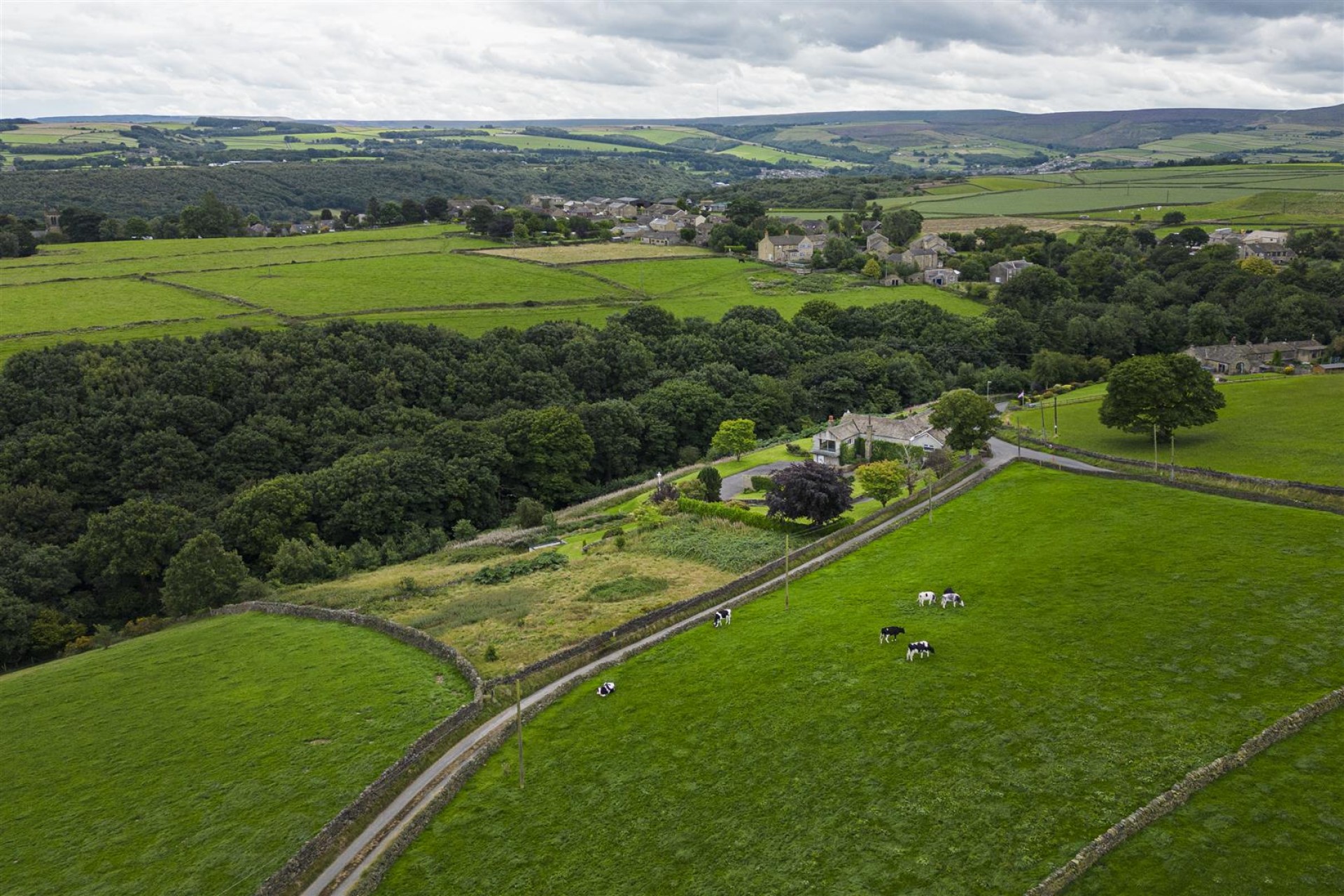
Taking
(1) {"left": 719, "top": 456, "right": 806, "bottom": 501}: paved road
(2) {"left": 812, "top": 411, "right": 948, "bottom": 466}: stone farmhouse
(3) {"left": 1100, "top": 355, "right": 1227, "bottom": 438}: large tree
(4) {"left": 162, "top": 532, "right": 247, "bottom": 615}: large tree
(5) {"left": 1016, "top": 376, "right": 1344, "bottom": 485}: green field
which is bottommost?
(4) {"left": 162, "top": 532, "right": 247, "bottom": 615}: large tree

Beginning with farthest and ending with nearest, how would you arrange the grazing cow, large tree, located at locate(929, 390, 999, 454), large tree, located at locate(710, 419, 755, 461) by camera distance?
large tree, located at locate(710, 419, 755, 461) < large tree, located at locate(929, 390, 999, 454) < the grazing cow

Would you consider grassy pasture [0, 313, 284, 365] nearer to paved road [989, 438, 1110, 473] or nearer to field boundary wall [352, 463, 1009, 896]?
field boundary wall [352, 463, 1009, 896]

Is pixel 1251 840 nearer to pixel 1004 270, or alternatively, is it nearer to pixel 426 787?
pixel 426 787

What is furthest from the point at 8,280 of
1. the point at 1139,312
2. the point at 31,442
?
the point at 1139,312

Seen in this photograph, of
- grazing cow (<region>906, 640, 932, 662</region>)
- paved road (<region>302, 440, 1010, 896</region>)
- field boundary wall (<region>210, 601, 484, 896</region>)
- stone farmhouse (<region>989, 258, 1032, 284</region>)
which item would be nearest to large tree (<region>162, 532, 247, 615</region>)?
field boundary wall (<region>210, 601, 484, 896</region>)

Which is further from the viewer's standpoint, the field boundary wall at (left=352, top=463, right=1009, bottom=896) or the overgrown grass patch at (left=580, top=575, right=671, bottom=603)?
the overgrown grass patch at (left=580, top=575, right=671, bottom=603)

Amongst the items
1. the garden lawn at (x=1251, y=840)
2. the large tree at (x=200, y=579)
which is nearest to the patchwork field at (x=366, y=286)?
the large tree at (x=200, y=579)

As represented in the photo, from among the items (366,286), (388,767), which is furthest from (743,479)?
(366,286)

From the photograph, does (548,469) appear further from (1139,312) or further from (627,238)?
(627,238)
